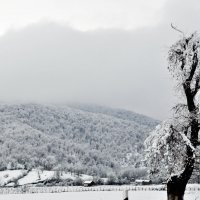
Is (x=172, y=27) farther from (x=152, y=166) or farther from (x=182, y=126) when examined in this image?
(x=152, y=166)

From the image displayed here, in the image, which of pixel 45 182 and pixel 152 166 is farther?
pixel 45 182

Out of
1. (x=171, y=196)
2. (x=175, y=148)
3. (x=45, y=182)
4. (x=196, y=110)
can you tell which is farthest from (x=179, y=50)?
(x=45, y=182)

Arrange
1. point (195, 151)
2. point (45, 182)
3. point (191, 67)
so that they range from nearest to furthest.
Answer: point (195, 151), point (191, 67), point (45, 182)

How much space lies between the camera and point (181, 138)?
22.1 m

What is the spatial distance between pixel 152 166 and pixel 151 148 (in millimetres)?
883

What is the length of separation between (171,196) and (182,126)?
10.6 feet

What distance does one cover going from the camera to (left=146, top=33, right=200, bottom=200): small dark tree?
22.0m

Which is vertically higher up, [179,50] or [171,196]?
[179,50]

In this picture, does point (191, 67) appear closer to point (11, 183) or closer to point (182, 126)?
point (182, 126)

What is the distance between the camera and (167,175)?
22.5 m

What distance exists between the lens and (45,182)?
197000 millimetres

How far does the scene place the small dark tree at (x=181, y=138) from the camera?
72.1 feet

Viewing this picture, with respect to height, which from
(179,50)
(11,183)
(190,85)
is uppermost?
(179,50)

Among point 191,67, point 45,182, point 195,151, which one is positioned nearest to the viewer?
point 195,151
